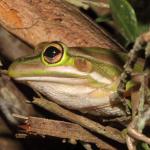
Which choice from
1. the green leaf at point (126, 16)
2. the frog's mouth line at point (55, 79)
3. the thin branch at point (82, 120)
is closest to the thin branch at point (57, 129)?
the thin branch at point (82, 120)

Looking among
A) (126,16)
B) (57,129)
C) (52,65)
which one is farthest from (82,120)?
(126,16)

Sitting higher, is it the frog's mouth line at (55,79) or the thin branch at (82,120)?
the frog's mouth line at (55,79)

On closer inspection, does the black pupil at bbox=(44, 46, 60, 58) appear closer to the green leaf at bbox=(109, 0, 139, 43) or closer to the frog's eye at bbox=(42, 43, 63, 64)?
the frog's eye at bbox=(42, 43, 63, 64)

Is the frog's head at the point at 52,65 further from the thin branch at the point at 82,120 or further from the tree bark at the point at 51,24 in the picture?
the tree bark at the point at 51,24

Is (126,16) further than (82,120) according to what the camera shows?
Yes

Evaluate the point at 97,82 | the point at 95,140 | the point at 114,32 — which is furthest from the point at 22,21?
the point at 114,32

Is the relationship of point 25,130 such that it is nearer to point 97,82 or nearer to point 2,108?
point 97,82

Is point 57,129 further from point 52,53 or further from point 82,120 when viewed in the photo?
point 52,53
